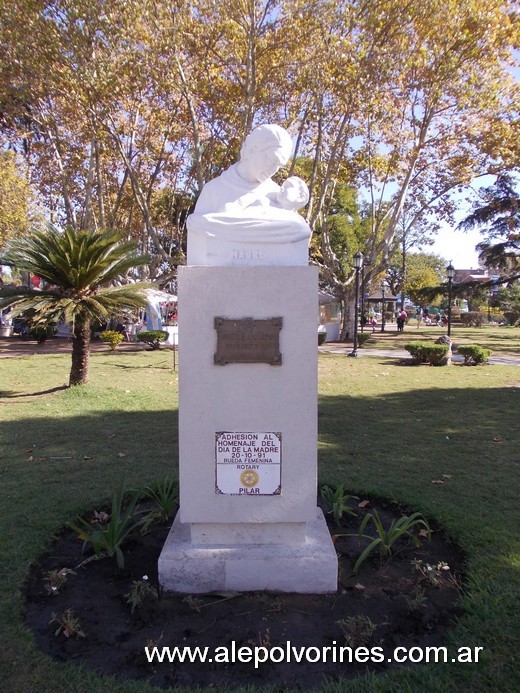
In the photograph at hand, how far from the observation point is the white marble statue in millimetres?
2822

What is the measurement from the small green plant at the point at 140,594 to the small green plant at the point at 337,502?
4.83 feet

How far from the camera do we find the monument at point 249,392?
9.12 feet

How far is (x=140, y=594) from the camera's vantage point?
9.23 feet

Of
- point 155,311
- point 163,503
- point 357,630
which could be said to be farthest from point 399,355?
point 357,630

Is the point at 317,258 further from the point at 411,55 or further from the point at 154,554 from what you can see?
the point at 154,554

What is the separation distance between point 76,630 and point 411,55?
15.4 metres

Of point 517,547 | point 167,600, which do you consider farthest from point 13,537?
point 517,547

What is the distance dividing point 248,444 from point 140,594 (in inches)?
40.2

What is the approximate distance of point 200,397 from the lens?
9.38ft

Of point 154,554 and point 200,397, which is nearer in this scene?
point 200,397

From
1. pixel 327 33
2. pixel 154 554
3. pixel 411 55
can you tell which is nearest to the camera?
pixel 154 554
